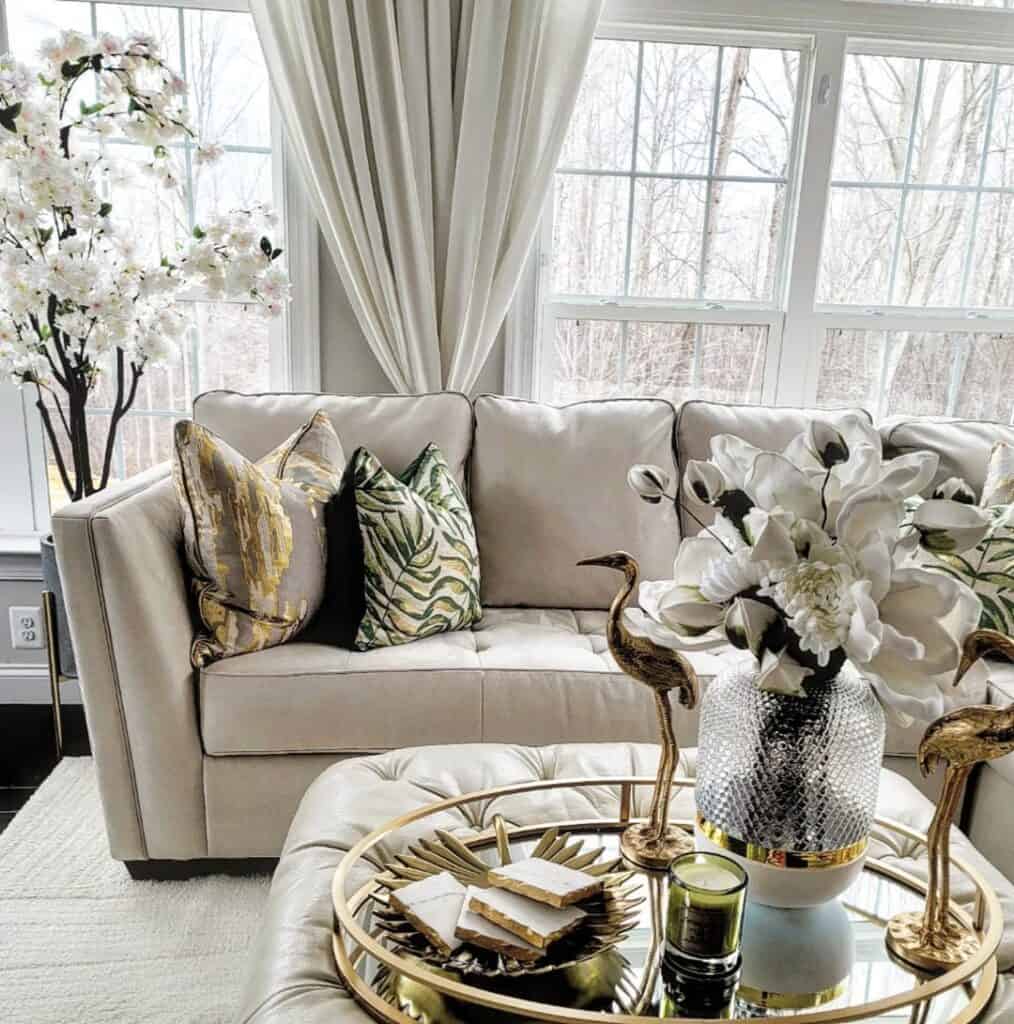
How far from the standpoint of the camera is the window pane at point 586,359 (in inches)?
111

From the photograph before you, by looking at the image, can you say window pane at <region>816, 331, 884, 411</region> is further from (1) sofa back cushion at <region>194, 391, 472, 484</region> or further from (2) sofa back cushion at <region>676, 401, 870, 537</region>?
(1) sofa back cushion at <region>194, 391, 472, 484</region>

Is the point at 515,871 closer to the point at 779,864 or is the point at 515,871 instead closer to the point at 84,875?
the point at 779,864

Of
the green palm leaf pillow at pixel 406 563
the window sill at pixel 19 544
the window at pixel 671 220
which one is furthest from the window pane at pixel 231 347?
the green palm leaf pillow at pixel 406 563

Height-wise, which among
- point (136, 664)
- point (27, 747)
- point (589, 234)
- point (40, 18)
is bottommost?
point (27, 747)

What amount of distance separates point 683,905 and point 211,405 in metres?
1.76

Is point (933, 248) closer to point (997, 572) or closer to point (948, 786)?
point (997, 572)

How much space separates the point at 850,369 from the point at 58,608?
8.09 ft

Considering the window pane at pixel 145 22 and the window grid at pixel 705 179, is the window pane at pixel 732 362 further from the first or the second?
the window pane at pixel 145 22

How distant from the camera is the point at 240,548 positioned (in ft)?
5.62

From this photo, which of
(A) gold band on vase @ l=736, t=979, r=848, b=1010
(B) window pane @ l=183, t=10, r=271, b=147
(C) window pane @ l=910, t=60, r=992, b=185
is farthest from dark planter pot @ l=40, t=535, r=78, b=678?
(C) window pane @ l=910, t=60, r=992, b=185

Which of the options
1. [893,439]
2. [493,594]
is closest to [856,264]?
[893,439]

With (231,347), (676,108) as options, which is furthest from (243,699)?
(676,108)

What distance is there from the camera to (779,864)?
3.09ft

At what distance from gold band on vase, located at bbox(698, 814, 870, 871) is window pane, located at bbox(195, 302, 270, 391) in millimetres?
2210
